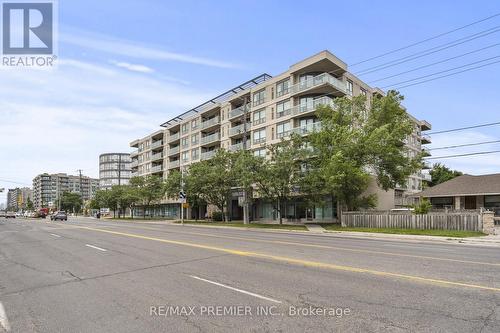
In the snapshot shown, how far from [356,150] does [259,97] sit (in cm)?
2373

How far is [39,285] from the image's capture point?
883 centimetres

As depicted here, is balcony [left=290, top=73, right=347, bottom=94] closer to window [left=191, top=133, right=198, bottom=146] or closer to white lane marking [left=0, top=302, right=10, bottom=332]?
window [left=191, top=133, right=198, bottom=146]

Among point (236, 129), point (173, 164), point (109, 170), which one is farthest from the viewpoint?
point (109, 170)

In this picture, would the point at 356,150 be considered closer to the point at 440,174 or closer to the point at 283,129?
the point at 283,129

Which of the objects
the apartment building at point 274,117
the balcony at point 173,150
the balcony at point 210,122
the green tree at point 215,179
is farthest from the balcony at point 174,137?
the green tree at point 215,179

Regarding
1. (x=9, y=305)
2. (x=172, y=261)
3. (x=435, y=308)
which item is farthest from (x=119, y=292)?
(x=435, y=308)

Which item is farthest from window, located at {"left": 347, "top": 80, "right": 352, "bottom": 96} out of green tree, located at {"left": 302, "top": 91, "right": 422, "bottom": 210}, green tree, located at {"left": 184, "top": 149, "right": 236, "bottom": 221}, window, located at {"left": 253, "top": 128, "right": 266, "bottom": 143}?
green tree, located at {"left": 184, "top": 149, "right": 236, "bottom": 221}

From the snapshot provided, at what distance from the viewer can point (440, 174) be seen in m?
83.6

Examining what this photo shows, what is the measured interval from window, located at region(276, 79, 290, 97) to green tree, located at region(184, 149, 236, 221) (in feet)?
35.3

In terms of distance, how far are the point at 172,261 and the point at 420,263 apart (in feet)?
24.4

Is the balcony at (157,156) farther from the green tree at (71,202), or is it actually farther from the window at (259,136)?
the green tree at (71,202)

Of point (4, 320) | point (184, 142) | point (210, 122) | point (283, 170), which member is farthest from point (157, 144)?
point (4, 320)

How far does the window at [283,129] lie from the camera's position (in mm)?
47969

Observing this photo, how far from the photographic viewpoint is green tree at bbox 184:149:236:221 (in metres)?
44.8
